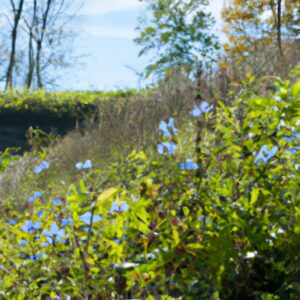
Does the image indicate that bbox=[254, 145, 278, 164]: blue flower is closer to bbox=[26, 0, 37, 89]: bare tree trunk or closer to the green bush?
the green bush

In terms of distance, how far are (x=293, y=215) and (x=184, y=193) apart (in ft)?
1.43

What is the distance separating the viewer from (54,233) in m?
2.29

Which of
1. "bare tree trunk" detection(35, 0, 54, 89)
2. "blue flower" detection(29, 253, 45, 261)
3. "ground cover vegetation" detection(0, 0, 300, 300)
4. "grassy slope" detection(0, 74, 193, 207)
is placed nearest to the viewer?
"ground cover vegetation" detection(0, 0, 300, 300)

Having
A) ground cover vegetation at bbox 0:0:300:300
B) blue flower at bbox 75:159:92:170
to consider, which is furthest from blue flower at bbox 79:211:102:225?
blue flower at bbox 75:159:92:170

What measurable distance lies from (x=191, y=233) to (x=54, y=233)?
55 cm

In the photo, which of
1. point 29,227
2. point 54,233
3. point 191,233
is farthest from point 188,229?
point 29,227

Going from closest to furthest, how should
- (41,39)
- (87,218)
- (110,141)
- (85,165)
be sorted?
1. (87,218)
2. (85,165)
3. (110,141)
4. (41,39)

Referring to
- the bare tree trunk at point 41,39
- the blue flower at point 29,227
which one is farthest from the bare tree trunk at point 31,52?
the blue flower at point 29,227

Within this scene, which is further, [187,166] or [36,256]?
[36,256]

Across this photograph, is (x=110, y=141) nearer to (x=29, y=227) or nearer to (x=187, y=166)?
(x=29, y=227)

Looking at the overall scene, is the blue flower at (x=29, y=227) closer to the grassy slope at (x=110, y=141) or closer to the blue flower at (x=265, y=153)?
the blue flower at (x=265, y=153)

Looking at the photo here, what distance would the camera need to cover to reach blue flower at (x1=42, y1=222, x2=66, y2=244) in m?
2.27

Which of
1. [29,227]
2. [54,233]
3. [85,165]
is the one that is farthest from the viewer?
[85,165]

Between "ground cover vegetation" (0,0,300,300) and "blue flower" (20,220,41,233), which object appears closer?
"ground cover vegetation" (0,0,300,300)
